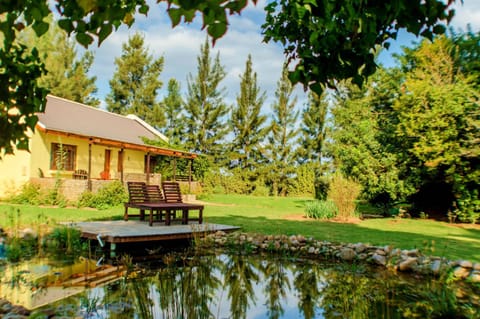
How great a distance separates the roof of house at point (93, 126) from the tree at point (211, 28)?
14.1m

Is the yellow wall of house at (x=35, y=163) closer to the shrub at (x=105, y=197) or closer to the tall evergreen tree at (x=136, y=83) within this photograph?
the shrub at (x=105, y=197)

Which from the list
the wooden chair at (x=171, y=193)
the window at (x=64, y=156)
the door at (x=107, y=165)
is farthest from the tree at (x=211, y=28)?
the door at (x=107, y=165)

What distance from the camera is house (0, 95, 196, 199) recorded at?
48.5 feet

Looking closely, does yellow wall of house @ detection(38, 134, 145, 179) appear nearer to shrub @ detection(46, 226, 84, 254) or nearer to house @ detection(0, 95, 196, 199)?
house @ detection(0, 95, 196, 199)

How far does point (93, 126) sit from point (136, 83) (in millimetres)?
16181

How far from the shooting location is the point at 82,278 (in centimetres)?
496

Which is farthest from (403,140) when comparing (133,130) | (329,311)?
(133,130)

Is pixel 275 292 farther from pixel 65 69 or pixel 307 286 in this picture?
pixel 65 69

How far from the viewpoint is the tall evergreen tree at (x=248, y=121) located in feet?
93.6

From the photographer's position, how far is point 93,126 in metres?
19.5

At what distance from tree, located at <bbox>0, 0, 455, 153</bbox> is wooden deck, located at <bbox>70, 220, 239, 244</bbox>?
4827mm

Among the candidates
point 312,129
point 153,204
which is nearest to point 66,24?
point 153,204

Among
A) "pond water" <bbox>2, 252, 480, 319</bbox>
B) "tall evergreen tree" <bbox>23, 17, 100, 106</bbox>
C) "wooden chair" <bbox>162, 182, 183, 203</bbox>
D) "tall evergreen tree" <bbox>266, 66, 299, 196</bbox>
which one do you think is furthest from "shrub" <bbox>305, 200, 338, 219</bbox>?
"tall evergreen tree" <bbox>23, 17, 100, 106</bbox>

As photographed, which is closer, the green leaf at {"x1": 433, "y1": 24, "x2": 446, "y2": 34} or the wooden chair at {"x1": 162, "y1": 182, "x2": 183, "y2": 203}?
the green leaf at {"x1": 433, "y1": 24, "x2": 446, "y2": 34}
